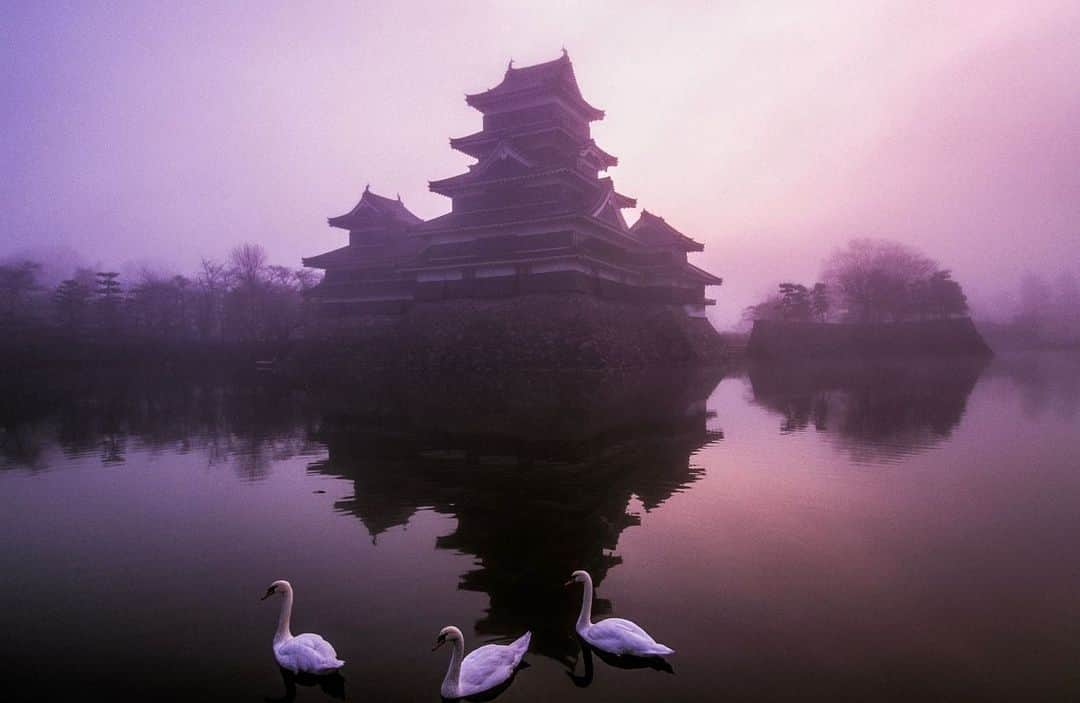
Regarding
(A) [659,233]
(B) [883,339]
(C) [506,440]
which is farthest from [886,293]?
(C) [506,440]

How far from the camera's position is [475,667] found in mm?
4359

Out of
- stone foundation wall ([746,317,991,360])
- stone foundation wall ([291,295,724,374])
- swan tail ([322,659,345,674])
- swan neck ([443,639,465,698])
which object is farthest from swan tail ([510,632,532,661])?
stone foundation wall ([746,317,991,360])

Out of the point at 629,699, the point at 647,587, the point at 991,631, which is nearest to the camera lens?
the point at 629,699

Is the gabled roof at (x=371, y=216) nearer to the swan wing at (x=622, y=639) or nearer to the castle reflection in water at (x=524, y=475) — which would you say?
the castle reflection in water at (x=524, y=475)

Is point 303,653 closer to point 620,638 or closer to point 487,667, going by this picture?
point 487,667

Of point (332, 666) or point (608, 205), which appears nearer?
point (332, 666)

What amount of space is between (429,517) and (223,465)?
6296 millimetres

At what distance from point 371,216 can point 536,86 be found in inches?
570

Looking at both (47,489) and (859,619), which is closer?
(859,619)

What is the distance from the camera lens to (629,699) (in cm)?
426

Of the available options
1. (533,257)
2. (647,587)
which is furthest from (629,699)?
(533,257)

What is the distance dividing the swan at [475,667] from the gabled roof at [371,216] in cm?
3909

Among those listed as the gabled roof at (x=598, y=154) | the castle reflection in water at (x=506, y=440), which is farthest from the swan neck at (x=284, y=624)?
the gabled roof at (x=598, y=154)

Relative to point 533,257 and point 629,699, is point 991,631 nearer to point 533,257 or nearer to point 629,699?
point 629,699
